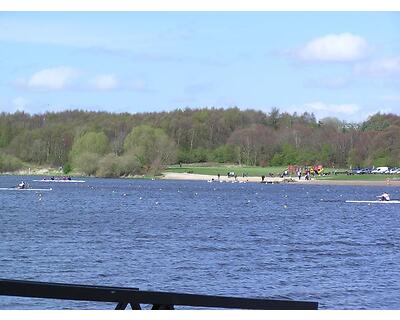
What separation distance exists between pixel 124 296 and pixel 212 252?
2480 cm

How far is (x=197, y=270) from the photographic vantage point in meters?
25.5

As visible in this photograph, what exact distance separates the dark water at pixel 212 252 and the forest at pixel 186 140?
272ft

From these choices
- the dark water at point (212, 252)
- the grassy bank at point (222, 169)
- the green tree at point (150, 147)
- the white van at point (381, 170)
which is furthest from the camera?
the grassy bank at point (222, 169)

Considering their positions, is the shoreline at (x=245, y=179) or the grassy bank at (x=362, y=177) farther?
the grassy bank at (x=362, y=177)

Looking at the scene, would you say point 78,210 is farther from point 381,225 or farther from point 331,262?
point 331,262

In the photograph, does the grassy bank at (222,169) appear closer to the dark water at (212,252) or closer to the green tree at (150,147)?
the green tree at (150,147)

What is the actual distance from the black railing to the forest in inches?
5268

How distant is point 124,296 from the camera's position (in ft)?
23.0

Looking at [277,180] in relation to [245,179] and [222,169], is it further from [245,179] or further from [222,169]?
[222,169]

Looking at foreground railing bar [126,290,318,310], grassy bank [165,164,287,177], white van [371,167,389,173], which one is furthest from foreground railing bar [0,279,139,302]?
grassy bank [165,164,287,177]

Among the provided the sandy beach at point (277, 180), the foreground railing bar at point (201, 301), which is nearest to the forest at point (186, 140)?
the sandy beach at point (277, 180)

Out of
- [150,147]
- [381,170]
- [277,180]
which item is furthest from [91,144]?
[381,170]

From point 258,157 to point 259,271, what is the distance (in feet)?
432

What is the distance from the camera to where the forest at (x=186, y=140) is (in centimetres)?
14450
